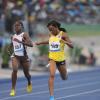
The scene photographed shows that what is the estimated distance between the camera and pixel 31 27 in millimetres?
55219

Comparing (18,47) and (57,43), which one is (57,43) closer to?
(57,43)

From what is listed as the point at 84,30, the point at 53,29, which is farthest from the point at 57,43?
the point at 84,30

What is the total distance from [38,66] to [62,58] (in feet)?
63.2

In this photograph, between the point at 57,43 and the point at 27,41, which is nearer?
the point at 57,43

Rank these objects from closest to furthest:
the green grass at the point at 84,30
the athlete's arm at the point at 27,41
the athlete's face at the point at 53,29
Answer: the athlete's face at the point at 53,29, the athlete's arm at the point at 27,41, the green grass at the point at 84,30

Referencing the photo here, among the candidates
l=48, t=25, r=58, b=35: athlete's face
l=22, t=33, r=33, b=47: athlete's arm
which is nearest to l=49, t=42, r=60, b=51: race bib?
l=48, t=25, r=58, b=35: athlete's face

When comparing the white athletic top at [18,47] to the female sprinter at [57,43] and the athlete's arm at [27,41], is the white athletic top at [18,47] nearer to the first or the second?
the athlete's arm at [27,41]

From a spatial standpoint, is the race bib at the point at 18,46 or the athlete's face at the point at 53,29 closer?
the athlete's face at the point at 53,29

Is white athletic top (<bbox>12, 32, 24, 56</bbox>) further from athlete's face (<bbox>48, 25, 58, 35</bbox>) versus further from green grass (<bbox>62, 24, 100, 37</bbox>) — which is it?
green grass (<bbox>62, 24, 100, 37</bbox>)

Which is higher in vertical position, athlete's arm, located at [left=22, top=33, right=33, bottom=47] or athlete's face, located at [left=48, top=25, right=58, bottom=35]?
athlete's face, located at [left=48, top=25, right=58, bottom=35]

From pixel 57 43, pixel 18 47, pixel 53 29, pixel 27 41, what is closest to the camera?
pixel 53 29

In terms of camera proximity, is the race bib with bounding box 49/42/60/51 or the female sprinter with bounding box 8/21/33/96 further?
the female sprinter with bounding box 8/21/33/96

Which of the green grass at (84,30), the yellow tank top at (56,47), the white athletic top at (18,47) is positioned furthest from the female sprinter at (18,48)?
the green grass at (84,30)

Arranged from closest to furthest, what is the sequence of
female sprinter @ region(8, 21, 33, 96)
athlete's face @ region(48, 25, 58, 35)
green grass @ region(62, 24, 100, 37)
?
athlete's face @ region(48, 25, 58, 35), female sprinter @ region(8, 21, 33, 96), green grass @ region(62, 24, 100, 37)
